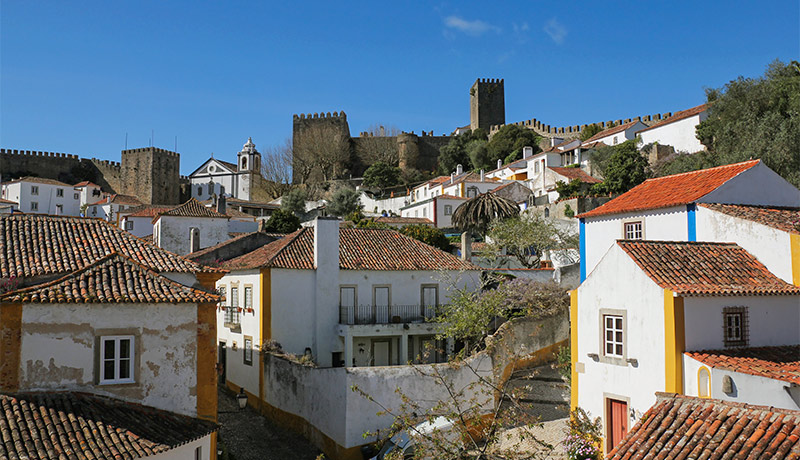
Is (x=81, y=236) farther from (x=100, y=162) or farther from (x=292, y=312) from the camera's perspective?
(x=100, y=162)

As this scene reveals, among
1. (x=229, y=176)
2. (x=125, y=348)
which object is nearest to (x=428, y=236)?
(x=125, y=348)

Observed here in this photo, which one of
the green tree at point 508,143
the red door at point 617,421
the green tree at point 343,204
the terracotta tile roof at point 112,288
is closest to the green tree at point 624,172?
the green tree at point 343,204

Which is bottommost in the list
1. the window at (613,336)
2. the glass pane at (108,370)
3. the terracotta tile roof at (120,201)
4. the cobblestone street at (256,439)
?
the cobblestone street at (256,439)

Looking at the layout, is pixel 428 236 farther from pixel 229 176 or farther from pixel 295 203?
pixel 229 176

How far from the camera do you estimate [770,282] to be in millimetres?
15531

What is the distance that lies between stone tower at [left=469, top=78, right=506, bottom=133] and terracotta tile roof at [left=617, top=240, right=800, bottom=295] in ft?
258

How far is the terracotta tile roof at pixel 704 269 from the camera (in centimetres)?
1445

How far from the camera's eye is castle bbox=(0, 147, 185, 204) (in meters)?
78.8

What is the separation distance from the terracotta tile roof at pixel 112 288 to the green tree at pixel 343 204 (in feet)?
144

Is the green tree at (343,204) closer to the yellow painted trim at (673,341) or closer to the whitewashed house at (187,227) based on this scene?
the whitewashed house at (187,227)

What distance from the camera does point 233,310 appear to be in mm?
25766

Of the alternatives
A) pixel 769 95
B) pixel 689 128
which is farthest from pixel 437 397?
pixel 689 128

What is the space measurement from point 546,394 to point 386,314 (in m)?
7.56

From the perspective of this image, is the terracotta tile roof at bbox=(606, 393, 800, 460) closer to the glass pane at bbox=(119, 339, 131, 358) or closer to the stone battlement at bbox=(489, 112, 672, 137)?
the glass pane at bbox=(119, 339, 131, 358)
